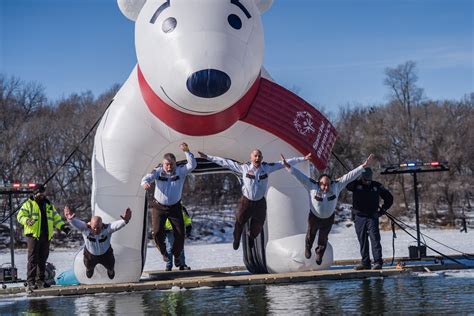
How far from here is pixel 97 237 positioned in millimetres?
8781

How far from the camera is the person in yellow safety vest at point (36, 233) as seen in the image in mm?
9344

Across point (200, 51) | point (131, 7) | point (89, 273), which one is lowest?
point (89, 273)

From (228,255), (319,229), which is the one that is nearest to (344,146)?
(228,255)

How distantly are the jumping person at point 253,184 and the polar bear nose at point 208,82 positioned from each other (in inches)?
34.2

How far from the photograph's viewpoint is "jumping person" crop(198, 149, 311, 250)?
8875 millimetres

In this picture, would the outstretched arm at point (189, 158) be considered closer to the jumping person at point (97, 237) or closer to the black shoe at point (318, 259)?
the jumping person at point (97, 237)

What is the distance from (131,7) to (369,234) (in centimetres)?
423

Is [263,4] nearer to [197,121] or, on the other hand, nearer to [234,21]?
[234,21]

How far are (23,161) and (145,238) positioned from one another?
21.0 metres

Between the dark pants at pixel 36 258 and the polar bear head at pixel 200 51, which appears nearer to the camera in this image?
the polar bear head at pixel 200 51

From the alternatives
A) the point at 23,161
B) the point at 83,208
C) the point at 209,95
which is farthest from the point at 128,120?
the point at 23,161

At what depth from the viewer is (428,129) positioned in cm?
3550

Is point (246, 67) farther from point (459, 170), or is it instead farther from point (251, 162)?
point (459, 170)

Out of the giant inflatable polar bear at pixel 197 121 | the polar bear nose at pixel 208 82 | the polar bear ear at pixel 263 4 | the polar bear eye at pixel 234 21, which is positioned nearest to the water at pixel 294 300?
the giant inflatable polar bear at pixel 197 121
